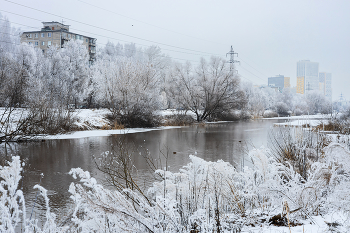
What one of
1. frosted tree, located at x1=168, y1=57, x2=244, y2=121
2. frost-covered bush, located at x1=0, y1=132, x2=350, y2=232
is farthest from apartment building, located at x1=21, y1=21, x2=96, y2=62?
frost-covered bush, located at x1=0, y1=132, x2=350, y2=232

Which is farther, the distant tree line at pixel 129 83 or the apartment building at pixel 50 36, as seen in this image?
the apartment building at pixel 50 36

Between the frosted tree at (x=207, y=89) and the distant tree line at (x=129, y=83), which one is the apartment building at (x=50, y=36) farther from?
the frosted tree at (x=207, y=89)

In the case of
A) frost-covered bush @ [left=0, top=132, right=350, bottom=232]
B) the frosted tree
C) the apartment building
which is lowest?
frost-covered bush @ [left=0, top=132, right=350, bottom=232]

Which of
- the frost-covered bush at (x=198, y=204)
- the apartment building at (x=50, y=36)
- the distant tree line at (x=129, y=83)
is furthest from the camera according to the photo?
Result: the apartment building at (x=50, y=36)

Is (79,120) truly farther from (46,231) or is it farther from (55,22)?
(55,22)

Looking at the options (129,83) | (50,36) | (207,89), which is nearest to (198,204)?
(129,83)

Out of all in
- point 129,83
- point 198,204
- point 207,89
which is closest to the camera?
point 198,204

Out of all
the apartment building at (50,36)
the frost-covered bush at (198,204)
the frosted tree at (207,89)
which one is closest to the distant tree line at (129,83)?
the frosted tree at (207,89)

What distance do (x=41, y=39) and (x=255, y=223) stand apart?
69659mm

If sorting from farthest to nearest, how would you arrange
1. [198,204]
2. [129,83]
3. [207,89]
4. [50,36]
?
1. [50,36]
2. [207,89]
3. [129,83]
4. [198,204]

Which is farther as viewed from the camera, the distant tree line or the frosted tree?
the frosted tree

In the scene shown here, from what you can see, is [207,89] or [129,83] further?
[207,89]

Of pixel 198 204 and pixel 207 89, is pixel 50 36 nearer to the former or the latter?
pixel 207 89

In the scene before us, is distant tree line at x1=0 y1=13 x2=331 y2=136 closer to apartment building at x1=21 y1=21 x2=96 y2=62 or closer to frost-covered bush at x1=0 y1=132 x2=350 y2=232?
apartment building at x1=21 y1=21 x2=96 y2=62
